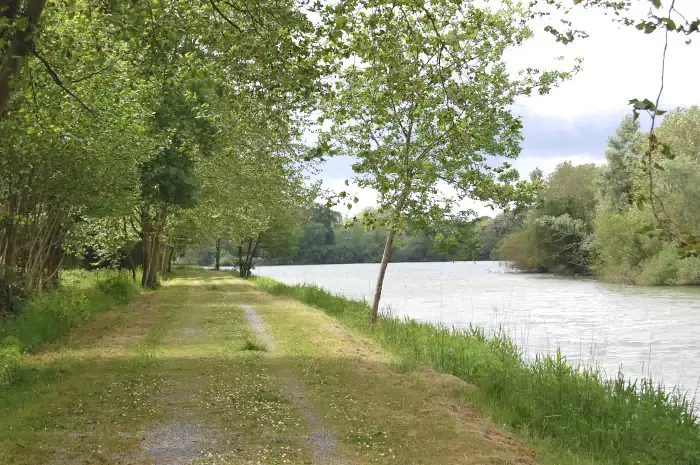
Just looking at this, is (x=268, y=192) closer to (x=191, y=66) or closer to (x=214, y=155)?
(x=214, y=155)

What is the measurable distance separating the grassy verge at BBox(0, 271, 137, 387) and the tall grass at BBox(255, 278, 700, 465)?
7.45 m

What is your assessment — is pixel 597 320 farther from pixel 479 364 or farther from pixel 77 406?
pixel 77 406

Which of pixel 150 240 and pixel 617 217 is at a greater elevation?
pixel 617 217

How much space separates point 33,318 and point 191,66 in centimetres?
1010

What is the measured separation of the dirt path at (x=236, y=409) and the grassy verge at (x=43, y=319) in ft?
1.52

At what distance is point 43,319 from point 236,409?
9040 millimetres

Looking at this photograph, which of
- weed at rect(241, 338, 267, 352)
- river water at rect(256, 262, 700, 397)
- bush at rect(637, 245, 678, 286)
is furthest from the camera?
bush at rect(637, 245, 678, 286)

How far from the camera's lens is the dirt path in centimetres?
743

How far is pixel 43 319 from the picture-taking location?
1591 cm

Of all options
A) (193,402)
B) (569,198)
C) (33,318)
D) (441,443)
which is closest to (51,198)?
(33,318)

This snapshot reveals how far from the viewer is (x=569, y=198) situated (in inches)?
2655

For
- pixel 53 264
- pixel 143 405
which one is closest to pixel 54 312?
pixel 143 405

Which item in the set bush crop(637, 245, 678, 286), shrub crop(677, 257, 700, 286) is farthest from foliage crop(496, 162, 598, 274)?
shrub crop(677, 257, 700, 286)

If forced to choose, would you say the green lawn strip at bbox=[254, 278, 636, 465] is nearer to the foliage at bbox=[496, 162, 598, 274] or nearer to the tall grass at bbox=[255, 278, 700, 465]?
the tall grass at bbox=[255, 278, 700, 465]
